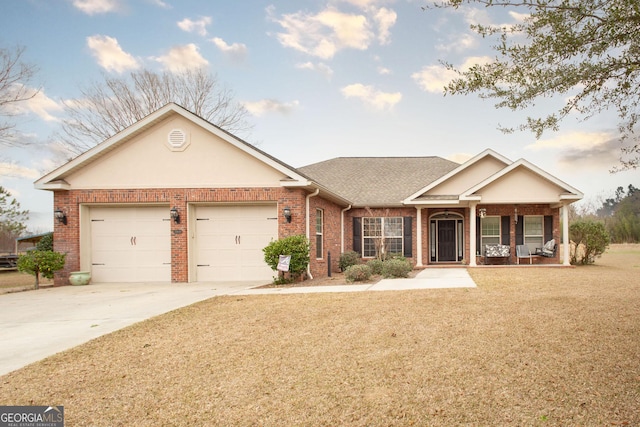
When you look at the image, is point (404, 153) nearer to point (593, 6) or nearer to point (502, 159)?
point (502, 159)

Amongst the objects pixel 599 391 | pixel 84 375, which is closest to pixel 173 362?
pixel 84 375

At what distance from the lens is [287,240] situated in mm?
12836

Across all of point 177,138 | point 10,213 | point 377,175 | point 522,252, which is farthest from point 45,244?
point 522,252

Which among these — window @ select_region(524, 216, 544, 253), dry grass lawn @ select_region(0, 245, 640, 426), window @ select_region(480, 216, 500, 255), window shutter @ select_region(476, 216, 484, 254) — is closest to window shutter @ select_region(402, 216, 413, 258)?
window shutter @ select_region(476, 216, 484, 254)

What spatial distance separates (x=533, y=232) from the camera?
1894 centimetres

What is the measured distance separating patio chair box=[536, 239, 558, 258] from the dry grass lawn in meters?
11.1

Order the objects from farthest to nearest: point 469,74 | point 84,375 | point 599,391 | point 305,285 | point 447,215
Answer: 1. point 447,215
2. point 305,285
3. point 469,74
4. point 84,375
5. point 599,391

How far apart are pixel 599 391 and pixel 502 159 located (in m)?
15.7

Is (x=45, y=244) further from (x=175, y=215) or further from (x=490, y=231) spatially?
(x=490, y=231)

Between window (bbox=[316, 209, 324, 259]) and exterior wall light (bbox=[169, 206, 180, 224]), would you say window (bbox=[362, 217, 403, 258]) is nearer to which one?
window (bbox=[316, 209, 324, 259])

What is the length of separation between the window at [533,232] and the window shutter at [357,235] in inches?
270

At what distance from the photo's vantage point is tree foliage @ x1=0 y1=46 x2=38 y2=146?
18.5 metres

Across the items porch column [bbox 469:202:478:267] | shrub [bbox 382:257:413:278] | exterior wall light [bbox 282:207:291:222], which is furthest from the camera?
porch column [bbox 469:202:478:267]

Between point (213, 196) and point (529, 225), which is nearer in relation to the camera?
point (213, 196)
